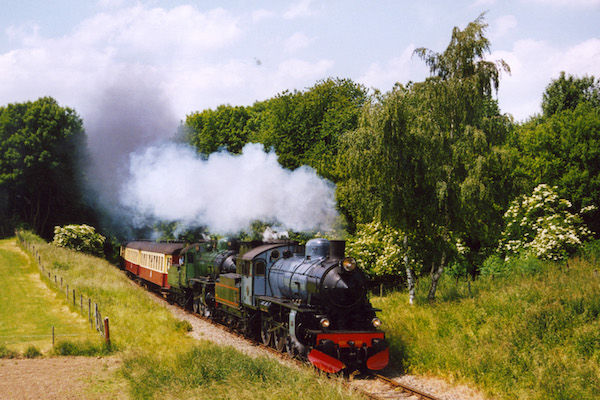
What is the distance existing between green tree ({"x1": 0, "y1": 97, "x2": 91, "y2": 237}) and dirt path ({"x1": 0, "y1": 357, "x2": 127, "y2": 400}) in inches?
1519

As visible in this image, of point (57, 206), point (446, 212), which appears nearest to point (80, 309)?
point (446, 212)

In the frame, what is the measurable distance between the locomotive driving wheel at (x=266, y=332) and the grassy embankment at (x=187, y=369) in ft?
7.66

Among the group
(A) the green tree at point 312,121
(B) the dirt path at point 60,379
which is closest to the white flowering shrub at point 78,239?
(A) the green tree at point 312,121

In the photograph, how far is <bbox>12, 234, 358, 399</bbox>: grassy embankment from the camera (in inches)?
406

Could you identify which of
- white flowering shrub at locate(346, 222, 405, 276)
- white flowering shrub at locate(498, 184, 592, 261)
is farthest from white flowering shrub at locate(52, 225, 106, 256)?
white flowering shrub at locate(498, 184, 592, 261)

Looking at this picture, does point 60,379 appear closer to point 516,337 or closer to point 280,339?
point 280,339

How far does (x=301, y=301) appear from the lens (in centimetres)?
1442

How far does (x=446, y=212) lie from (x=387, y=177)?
102 inches

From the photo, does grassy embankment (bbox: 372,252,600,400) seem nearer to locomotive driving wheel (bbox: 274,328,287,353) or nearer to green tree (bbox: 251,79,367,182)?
locomotive driving wheel (bbox: 274,328,287,353)

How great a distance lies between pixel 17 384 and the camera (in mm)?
12781

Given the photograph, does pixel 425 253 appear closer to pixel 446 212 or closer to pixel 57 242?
pixel 446 212

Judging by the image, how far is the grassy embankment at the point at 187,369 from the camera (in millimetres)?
10305

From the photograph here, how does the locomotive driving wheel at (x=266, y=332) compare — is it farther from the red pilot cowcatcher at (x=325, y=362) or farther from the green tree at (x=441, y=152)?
the green tree at (x=441, y=152)

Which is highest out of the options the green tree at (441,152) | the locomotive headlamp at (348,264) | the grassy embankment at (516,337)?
the green tree at (441,152)
